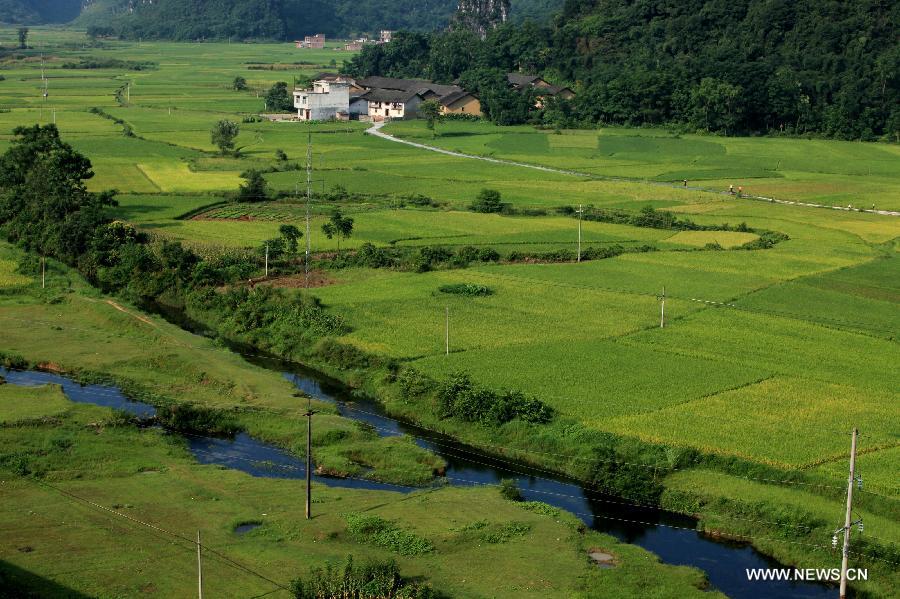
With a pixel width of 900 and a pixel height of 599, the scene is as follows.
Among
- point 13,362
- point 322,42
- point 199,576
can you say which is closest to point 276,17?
point 322,42

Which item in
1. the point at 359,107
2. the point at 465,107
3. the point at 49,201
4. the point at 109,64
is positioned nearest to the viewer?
the point at 49,201

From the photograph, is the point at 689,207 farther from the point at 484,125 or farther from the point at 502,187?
the point at 484,125

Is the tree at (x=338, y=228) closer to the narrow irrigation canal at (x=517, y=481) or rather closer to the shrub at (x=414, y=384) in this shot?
the narrow irrigation canal at (x=517, y=481)

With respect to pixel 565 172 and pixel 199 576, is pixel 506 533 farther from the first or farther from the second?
pixel 565 172

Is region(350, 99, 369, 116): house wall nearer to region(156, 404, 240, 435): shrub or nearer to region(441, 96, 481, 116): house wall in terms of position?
region(441, 96, 481, 116): house wall

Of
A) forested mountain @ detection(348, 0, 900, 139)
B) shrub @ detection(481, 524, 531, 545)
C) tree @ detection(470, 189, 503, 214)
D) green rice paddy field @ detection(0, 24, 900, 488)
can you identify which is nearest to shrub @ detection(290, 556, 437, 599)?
shrub @ detection(481, 524, 531, 545)

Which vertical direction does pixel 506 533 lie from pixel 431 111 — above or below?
below

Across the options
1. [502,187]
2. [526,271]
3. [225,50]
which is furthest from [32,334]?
[225,50]

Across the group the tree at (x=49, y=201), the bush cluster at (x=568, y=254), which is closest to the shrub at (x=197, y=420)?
the tree at (x=49, y=201)
